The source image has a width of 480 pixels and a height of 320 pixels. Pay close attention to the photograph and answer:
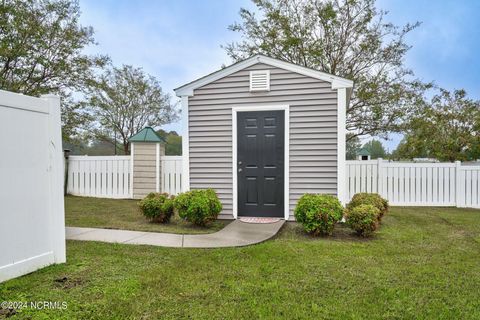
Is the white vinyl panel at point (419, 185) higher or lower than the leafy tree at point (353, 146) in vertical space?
lower

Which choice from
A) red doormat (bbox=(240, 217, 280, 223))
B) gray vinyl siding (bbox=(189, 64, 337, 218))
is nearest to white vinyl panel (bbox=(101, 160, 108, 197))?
gray vinyl siding (bbox=(189, 64, 337, 218))

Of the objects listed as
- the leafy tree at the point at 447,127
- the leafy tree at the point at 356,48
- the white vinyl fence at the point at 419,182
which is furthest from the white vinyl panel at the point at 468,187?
the leafy tree at the point at 356,48

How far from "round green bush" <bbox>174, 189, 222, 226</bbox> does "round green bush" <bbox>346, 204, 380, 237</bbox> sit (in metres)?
2.25

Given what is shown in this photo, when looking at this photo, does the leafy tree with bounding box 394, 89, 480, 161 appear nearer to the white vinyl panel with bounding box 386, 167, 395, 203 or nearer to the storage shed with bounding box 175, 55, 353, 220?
the white vinyl panel with bounding box 386, 167, 395, 203

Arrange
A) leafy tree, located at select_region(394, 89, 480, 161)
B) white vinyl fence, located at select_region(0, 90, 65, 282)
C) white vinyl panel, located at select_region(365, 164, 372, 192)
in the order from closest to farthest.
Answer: white vinyl fence, located at select_region(0, 90, 65, 282), white vinyl panel, located at select_region(365, 164, 372, 192), leafy tree, located at select_region(394, 89, 480, 161)

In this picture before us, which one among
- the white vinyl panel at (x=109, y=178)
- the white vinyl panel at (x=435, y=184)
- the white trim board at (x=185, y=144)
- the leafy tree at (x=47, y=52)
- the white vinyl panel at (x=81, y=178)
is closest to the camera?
the white trim board at (x=185, y=144)

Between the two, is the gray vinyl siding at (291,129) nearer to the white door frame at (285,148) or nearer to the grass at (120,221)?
the white door frame at (285,148)

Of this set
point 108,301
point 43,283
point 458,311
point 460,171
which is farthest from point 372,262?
point 460,171

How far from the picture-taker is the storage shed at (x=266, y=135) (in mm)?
5871

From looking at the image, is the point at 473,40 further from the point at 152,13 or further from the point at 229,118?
the point at 152,13

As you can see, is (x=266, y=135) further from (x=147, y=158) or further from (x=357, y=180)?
(x=147, y=158)

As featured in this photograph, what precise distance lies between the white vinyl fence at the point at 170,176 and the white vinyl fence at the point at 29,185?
588 cm

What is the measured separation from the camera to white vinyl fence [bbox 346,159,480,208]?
26.8 feet

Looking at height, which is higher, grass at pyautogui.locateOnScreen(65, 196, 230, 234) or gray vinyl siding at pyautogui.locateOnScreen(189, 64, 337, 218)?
gray vinyl siding at pyautogui.locateOnScreen(189, 64, 337, 218)
